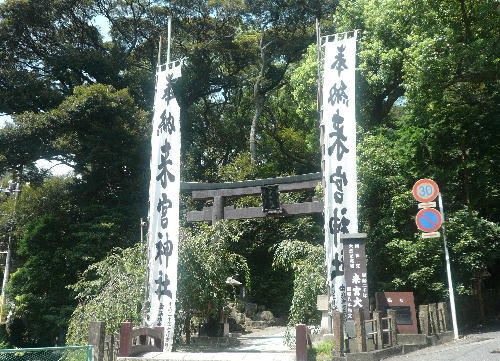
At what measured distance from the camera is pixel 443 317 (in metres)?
11.7

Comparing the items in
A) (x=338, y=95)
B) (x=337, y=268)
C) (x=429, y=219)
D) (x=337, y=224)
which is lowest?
(x=337, y=268)

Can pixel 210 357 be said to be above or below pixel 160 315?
below

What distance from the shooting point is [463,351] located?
9.35 metres

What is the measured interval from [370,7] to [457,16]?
4121mm

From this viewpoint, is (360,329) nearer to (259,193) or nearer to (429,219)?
(429,219)

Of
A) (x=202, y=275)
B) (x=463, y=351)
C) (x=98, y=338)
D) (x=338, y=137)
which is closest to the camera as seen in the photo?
(x=98, y=338)

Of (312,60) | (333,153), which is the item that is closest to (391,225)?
(333,153)

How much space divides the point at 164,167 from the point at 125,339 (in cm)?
423

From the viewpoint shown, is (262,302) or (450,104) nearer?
(450,104)

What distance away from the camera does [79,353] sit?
7961 millimetres

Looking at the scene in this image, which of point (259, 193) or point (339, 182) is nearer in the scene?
point (339, 182)

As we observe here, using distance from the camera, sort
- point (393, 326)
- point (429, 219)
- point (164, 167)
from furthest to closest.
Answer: point (164, 167) → point (429, 219) → point (393, 326)

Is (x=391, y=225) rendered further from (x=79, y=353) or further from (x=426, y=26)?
(x=79, y=353)

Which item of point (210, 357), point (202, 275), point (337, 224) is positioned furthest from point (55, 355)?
point (337, 224)
